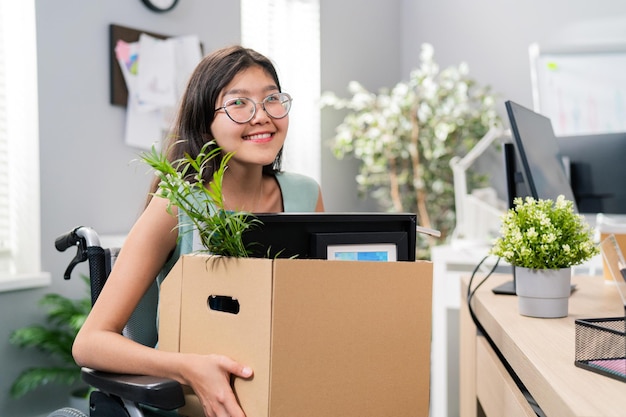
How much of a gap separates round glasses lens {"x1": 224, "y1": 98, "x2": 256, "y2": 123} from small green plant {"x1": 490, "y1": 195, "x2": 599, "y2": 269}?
1.73 feet

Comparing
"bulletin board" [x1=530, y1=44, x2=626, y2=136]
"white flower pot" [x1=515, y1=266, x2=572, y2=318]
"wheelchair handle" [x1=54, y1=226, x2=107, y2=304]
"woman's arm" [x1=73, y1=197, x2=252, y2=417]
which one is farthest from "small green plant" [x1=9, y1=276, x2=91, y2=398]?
"bulletin board" [x1=530, y1=44, x2=626, y2=136]

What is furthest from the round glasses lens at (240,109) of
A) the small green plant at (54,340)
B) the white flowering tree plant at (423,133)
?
the white flowering tree plant at (423,133)

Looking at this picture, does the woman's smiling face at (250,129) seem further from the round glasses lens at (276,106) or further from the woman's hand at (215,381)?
the woman's hand at (215,381)

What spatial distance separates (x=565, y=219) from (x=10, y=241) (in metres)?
2.23

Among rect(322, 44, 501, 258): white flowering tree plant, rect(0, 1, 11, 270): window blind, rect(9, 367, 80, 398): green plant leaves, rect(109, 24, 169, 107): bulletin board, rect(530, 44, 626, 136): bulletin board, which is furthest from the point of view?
rect(322, 44, 501, 258): white flowering tree plant

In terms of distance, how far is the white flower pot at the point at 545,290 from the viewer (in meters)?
1.25

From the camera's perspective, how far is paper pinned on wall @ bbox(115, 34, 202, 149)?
312 cm

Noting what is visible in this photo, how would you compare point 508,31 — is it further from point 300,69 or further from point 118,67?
point 118,67

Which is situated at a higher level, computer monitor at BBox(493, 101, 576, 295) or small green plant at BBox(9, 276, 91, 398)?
computer monitor at BBox(493, 101, 576, 295)

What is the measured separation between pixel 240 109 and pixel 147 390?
590 mm

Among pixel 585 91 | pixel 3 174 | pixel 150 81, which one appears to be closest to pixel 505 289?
pixel 3 174

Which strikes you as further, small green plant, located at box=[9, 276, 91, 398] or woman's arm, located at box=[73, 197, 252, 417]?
small green plant, located at box=[9, 276, 91, 398]

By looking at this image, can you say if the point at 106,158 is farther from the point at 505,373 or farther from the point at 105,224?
the point at 505,373

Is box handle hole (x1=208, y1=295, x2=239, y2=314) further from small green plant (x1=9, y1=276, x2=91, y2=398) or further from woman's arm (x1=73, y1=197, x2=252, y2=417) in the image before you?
small green plant (x1=9, y1=276, x2=91, y2=398)
